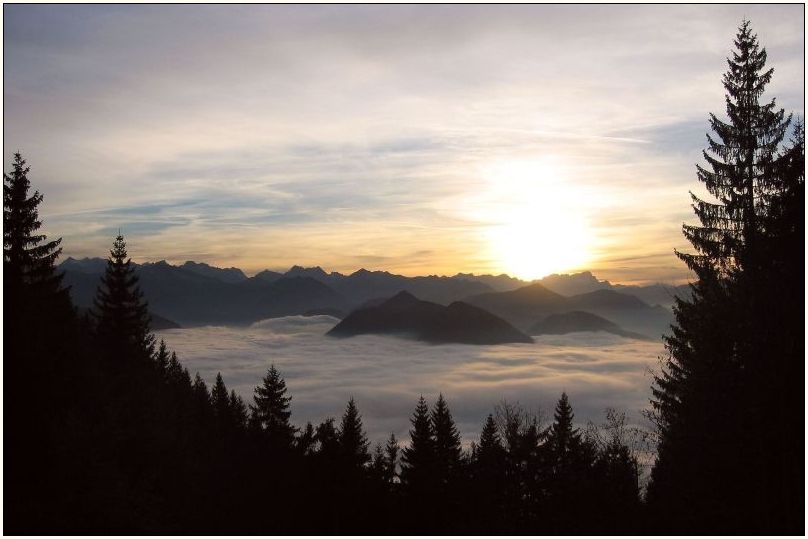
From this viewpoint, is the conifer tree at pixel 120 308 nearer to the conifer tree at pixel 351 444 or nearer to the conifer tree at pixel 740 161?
the conifer tree at pixel 351 444

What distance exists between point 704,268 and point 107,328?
129 ft

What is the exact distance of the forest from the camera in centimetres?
1722

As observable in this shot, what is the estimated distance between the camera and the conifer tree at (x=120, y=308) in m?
43.5

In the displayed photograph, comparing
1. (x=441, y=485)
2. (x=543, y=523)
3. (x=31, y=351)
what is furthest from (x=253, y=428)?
(x=543, y=523)

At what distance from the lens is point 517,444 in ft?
151

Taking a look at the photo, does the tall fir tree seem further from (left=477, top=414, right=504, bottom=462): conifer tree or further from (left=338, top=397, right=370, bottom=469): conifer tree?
(left=338, top=397, right=370, bottom=469): conifer tree

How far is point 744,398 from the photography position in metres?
17.4

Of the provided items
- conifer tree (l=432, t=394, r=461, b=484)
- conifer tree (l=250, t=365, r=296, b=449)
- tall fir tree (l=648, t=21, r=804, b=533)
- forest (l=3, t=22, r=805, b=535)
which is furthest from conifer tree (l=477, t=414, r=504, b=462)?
tall fir tree (l=648, t=21, r=804, b=533)

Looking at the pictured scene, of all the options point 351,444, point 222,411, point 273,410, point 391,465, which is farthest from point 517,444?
point 273,410

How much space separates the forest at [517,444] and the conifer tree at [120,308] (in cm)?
15

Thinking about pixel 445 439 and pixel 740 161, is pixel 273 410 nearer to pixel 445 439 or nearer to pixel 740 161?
pixel 445 439

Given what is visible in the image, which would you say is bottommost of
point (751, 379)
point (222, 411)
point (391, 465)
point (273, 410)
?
point (391, 465)

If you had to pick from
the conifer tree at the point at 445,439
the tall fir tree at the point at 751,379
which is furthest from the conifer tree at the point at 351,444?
the tall fir tree at the point at 751,379

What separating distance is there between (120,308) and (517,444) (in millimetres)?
31949
